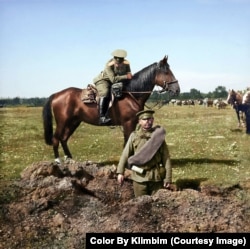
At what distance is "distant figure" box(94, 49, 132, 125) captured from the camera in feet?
28.5

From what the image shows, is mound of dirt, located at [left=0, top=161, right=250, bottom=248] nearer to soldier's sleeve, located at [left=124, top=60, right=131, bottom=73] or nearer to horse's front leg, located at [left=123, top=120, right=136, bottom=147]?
horse's front leg, located at [left=123, top=120, right=136, bottom=147]

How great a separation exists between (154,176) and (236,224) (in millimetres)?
→ 1405

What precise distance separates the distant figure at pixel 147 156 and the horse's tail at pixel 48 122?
197 centimetres

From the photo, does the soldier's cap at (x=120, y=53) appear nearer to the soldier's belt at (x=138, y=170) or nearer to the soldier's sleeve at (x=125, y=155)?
the soldier's sleeve at (x=125, y=155)

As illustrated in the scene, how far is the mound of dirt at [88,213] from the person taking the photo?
23.9ft

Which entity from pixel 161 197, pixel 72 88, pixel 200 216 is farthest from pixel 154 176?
pixel 72 88

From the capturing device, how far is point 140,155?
25.1 feet

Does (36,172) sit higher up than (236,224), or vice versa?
(36,172)

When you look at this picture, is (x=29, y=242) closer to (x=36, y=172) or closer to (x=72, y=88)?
(x=36, y=172)

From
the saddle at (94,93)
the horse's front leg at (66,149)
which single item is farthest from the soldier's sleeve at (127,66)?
the horse's front leg at (66,149)

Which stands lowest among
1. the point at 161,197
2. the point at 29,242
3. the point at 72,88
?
the point at 29,242

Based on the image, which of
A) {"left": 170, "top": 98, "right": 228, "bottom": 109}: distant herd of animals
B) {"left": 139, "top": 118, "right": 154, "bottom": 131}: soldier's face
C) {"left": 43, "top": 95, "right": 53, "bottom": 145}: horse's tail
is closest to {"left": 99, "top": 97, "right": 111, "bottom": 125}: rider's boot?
{"left": 43, "top": 95, "right": 53, "bottom": 145}: horse's tail

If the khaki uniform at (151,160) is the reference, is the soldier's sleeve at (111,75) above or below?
above

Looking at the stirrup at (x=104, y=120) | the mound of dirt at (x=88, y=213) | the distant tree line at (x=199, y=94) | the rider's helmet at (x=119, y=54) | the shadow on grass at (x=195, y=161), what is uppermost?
the rider's helmet at (x=119, y=54)
